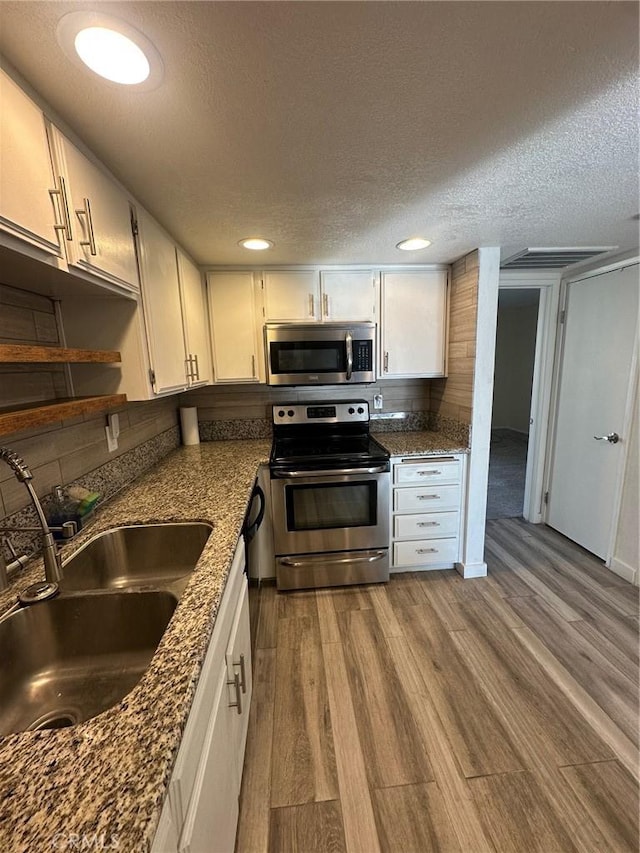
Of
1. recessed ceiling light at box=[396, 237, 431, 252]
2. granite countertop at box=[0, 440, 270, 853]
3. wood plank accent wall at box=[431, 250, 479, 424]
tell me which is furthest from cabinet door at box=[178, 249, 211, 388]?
wood plank accent wall at box=[431, 250, 479, 424]

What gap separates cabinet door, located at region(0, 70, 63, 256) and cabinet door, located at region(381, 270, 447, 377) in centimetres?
200

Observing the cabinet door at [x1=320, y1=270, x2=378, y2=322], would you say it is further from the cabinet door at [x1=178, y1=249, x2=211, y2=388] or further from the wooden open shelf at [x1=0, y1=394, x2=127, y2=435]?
the wooden open shelf at [x1=0, y1=394, x2=127, y2=435]

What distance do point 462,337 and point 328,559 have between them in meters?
1.77

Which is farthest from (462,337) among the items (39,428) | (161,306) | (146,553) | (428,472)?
(39,428)

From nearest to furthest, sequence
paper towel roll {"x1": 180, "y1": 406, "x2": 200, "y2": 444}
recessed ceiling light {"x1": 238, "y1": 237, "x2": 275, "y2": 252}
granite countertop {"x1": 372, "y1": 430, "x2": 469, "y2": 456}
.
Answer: recessed ceiling light {"x1": 238, "y1": 237, "x2": 275, "y2": 252} < granite countertop {"x1": 372, "y1": 430, "x2": 469, "y2": 456} < paper towel roll {"x1": 180, "y1": 406, "x2": 200, "y2": 444}

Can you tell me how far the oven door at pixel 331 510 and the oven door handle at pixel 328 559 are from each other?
45 millimetres

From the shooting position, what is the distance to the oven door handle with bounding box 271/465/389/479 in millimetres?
2221

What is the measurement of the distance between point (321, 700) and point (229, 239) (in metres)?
2.36

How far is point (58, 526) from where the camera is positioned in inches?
47.2

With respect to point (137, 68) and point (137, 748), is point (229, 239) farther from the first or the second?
point (137, 748)

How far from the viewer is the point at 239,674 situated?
1217 mm

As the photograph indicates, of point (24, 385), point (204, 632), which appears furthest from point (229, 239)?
point (204, 632)

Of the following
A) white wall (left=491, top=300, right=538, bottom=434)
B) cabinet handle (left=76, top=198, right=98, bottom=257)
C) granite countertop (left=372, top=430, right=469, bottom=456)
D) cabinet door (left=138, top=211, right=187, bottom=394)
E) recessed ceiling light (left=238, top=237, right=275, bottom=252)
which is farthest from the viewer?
white wall (left=491, top=300, right=538, bottom=434)

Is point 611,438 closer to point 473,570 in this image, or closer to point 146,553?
point 473,570
